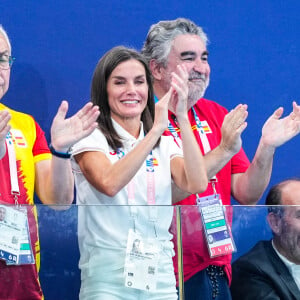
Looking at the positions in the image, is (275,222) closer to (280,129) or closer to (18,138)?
(280,129)

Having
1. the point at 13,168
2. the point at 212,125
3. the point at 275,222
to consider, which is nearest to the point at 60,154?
the point at 13,168

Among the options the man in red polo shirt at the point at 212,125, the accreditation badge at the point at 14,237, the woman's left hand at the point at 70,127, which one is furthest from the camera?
the man in red polo shirt at the point at 212,125

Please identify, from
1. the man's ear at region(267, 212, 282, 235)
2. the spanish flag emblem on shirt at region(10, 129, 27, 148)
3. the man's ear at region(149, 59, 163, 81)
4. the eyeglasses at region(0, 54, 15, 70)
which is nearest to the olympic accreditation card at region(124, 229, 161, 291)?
the man's ear at region(267, 212, 282, 235)

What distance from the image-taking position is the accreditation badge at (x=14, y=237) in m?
2.20

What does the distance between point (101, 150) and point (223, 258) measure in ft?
1.96

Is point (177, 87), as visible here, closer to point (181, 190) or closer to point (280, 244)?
point (181, 190)

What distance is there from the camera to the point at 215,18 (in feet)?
12.6

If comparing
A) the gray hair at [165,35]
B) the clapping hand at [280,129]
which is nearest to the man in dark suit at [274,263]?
the clapping hand at [280,129]

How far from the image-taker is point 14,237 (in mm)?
2225

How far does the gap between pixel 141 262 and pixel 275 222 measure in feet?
1.45

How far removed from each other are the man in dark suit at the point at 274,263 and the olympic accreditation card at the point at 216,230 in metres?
0.06

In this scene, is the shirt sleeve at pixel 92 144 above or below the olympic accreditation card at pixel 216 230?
above

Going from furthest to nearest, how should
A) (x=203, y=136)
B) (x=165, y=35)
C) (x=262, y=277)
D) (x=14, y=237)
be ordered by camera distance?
(x=165, y=35)
(x=203, y=136)
(x=262, y=277)
(x=14, y=237)

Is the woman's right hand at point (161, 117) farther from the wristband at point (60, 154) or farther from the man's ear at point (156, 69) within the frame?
the man's ear at point (156, 69)
